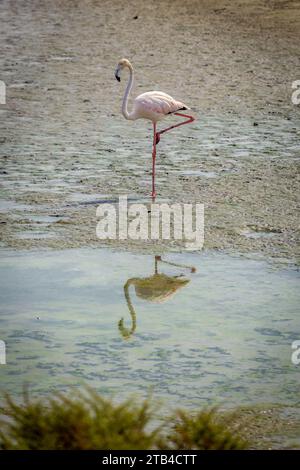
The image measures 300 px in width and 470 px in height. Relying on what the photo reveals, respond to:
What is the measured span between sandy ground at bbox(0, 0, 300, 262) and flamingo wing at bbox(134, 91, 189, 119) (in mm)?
518

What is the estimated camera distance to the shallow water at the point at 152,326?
20.4ft

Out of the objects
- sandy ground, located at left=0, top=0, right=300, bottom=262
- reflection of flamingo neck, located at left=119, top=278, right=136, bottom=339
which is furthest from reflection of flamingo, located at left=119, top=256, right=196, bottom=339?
sandy ground, located at left=0, top=0, right=300, bottom=262

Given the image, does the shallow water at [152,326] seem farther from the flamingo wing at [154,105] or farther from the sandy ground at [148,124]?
the flamingo wing at [154,105]

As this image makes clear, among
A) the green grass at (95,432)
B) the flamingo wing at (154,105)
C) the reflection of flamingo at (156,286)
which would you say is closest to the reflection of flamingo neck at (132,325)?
the reflection of flamingo at (156,286)

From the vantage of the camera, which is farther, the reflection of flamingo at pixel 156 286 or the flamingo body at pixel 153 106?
the flamingo body at pixel 153 106

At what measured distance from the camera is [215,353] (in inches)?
261

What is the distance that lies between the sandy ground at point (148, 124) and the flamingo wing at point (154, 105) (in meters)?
0.52

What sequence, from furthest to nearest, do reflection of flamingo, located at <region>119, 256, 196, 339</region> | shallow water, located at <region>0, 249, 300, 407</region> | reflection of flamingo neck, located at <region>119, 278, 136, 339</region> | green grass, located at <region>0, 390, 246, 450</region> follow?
reflection of flamingo, located at <region>119, 256, 196, 339</region>, reflection of flamingo neck, located at <region>119, 278, 136, 339</region>, shallow water, located at <region>0, 249, 300, 407</region>, green grass, located at <region>0, 390, 246, 450</region>

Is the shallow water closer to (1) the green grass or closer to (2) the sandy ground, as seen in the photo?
(2) the sandy ground

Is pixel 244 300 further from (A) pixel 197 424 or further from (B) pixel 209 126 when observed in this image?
(B) pixel 209 126

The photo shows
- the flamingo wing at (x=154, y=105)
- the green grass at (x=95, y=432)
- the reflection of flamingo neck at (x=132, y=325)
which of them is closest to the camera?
the green grass at (x=95, y=432)

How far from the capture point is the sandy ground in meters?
9.24

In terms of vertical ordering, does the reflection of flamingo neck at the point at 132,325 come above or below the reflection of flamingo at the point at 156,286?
below

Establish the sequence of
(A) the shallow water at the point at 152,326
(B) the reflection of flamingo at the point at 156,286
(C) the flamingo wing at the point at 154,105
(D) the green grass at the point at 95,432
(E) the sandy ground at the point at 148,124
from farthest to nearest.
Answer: (C) the flamingo wing at the point at 154,105 < (E) the sandy ground at the point at 148,124 < (B) the reflection of flamingo at the point at 156,286 < (A) the shallow water at the point at 152,326 < (D) the green grass at the point at 95,432
